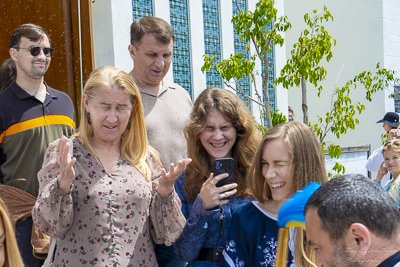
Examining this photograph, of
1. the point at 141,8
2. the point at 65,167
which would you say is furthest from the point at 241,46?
the point at 65,167

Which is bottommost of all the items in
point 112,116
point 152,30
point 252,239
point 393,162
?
point 393,162

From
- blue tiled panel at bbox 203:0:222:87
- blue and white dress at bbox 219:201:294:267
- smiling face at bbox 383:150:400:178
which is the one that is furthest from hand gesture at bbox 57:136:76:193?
blue tiled panel at bbox 203:0:222:87

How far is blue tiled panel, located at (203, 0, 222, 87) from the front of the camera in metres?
7.21

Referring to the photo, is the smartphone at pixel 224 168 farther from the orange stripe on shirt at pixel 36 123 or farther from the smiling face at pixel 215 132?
the orange stripe on shirt at pixel 36 123

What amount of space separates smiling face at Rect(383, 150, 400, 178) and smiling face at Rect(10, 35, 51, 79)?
3.86m

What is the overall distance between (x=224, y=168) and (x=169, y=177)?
0.35 meters

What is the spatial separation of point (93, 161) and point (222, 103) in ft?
2.63

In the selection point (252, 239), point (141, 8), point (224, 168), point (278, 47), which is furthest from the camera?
point (278, 47)

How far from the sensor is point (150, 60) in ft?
12.2

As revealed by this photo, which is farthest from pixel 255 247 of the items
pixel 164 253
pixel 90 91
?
pixel 90 91

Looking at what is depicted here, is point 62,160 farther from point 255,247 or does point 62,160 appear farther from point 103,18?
point 103,18

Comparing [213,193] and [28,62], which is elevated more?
[28,62]

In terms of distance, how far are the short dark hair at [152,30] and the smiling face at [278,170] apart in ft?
4.66

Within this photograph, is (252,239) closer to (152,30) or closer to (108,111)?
(108,111)
